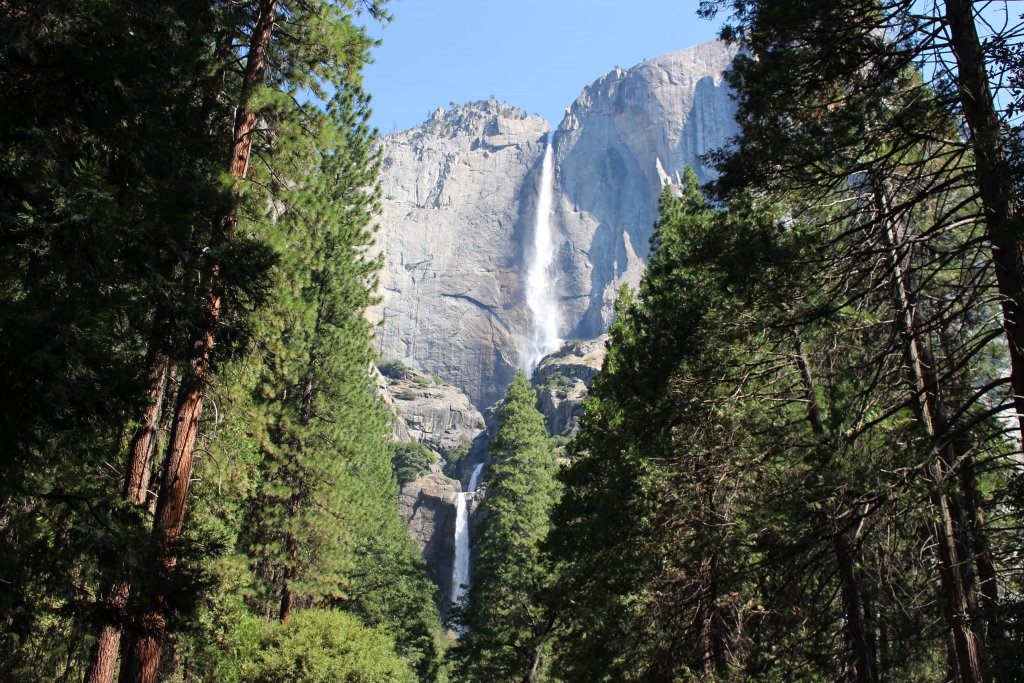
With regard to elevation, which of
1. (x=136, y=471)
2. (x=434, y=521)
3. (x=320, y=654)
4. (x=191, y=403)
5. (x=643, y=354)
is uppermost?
(x=434, y=521)

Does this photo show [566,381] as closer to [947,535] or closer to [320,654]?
[320,654]

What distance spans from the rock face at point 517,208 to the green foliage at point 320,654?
312 ft

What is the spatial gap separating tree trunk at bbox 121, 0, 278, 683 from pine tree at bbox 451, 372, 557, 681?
38.5 feet

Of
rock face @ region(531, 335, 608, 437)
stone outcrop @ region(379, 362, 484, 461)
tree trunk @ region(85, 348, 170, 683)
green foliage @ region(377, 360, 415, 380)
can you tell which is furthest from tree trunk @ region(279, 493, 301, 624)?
green foliage @ region(377, 360, 415, 380)

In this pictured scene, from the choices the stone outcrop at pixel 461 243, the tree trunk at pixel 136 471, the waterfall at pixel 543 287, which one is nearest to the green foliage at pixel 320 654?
the tree trunk at pixel 136 471

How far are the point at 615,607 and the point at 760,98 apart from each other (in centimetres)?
797

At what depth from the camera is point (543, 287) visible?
119688mm

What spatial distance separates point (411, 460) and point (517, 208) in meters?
66.9

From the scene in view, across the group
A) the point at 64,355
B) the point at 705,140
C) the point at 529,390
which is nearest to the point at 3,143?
the point at 64,355

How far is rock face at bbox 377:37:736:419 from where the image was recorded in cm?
11419

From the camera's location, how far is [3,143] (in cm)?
464

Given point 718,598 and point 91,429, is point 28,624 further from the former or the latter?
point 718,598

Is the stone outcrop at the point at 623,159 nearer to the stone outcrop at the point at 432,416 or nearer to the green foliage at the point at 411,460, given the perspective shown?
the stone outcrop at the point at 432,416

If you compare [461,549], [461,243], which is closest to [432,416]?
[461,549]
